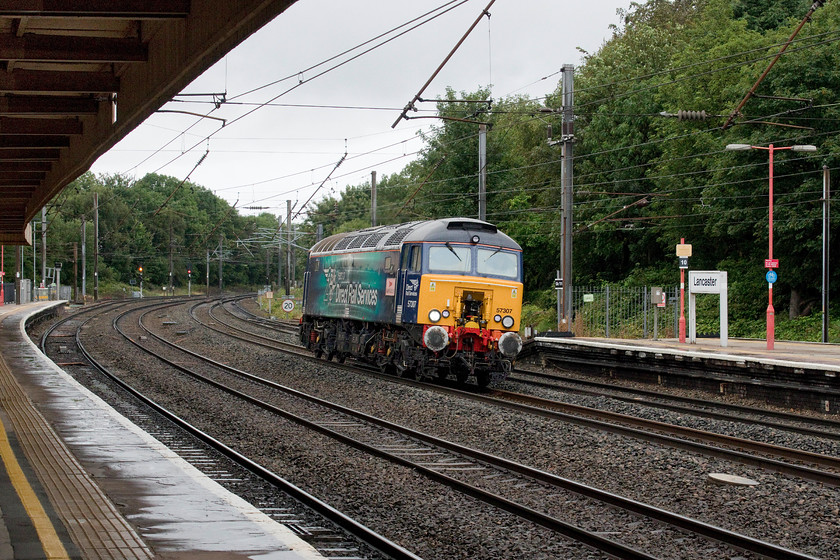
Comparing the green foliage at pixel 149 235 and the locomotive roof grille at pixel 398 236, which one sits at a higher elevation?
the green foliage at pixel 149 235

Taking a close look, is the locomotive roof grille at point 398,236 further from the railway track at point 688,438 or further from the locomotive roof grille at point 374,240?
the railway track at point 688,438

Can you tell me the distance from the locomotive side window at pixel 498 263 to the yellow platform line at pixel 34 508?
11503mm

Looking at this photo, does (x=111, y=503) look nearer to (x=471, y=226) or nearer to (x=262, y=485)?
(x=262, y=485)

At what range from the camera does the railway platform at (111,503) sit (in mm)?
6629

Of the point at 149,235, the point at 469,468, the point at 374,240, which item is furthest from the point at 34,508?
the point at 149,235

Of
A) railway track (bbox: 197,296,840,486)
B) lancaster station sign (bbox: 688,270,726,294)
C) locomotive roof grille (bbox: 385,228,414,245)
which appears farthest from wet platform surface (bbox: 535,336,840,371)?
locomotive roof grille (bbox: 385,228,414,245)

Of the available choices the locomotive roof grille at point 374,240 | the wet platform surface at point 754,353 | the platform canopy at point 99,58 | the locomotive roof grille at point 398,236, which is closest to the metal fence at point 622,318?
the wet platform surface at point 754,353

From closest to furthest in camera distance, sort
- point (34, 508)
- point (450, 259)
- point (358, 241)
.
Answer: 1. point (34, 508)
2. point (450, 259)
3. point (358, 241)

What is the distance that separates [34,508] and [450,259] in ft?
43.4

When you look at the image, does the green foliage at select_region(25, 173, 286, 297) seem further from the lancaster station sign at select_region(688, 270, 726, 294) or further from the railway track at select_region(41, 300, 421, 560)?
the railway track at select_region(41, 300, 421, 560)

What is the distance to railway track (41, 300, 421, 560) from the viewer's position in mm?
8055

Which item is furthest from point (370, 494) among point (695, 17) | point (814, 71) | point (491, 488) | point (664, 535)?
point (695, 17)

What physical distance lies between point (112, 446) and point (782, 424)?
10242 mm

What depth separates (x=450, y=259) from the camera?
2005 centimetres
